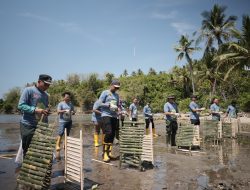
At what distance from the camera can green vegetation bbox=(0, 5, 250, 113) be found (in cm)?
2981

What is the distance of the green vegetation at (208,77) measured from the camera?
29812 millimetres

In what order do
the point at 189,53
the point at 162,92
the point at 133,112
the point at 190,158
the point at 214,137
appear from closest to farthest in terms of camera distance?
the point at 190,158, the point at 214,137, the point at 133,112, the point at 189,53, the point at 162,92

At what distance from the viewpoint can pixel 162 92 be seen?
2709 inches

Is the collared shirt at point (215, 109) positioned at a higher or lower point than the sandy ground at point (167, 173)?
higher

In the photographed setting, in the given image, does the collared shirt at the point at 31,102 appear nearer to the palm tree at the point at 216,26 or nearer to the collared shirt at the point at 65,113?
the collared shirt at the point at 65,113

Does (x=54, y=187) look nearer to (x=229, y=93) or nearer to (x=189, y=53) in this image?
(x=229, y=93)

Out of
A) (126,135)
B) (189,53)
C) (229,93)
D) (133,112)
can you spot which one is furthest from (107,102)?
(189,53)

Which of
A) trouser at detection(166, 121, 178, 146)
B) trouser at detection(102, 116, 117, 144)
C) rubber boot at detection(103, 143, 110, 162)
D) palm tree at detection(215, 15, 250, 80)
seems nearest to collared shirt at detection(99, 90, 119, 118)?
trouser at detection(102, 116, 117, 144)

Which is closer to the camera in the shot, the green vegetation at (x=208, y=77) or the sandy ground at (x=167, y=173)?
the sandy ground at (x=167, y=173)

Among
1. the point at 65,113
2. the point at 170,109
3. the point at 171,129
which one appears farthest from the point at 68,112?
the point at 171,129

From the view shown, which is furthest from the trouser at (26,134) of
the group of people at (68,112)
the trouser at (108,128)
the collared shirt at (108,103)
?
the collared shirt at (108,103)

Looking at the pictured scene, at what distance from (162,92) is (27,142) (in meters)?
63.2

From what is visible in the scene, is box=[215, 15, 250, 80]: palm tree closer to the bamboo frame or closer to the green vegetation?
the green vegetation

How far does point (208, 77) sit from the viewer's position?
163 feet
